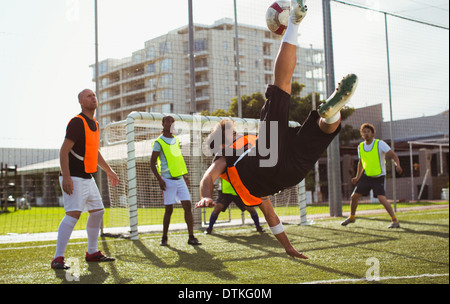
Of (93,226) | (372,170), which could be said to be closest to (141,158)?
(93,226)

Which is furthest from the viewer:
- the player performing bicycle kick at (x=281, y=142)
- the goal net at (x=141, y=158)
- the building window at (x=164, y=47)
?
the building window at (x=164, y=47)

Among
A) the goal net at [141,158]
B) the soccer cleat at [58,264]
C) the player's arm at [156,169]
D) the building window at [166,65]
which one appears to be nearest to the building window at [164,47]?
the building window at [166,65]

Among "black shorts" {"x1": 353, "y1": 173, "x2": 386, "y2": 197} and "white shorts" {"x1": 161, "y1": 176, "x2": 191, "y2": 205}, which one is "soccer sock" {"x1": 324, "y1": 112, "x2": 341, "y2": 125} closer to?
"white shorts" {"x1": 161, "y1": 176, "x2": 191, "y2": 205}

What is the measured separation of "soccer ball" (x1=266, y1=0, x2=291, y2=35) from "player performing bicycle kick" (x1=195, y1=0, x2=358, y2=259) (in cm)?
38

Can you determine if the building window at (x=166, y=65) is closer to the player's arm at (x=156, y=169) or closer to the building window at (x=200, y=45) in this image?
the building window at (x=200, y=45)

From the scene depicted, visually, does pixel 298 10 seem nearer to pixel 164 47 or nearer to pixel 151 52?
pixel 151 52

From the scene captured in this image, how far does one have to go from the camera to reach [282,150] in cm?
341

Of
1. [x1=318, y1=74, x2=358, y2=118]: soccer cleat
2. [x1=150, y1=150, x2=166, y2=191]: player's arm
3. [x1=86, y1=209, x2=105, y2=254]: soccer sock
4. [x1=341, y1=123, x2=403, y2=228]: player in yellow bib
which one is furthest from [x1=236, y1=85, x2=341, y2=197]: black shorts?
[x1=341, y1=123, x2=403, y2=228]: player in yellow bib

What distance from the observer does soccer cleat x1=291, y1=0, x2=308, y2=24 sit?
310 cm

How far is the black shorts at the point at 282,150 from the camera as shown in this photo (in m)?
3.27

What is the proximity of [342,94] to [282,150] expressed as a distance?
69cm

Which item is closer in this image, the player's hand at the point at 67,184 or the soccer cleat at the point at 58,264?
the player's hand at the point at 67,184

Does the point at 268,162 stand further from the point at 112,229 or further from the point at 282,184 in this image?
the point at 112,229

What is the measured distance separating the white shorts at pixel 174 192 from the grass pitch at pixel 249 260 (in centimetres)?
81
